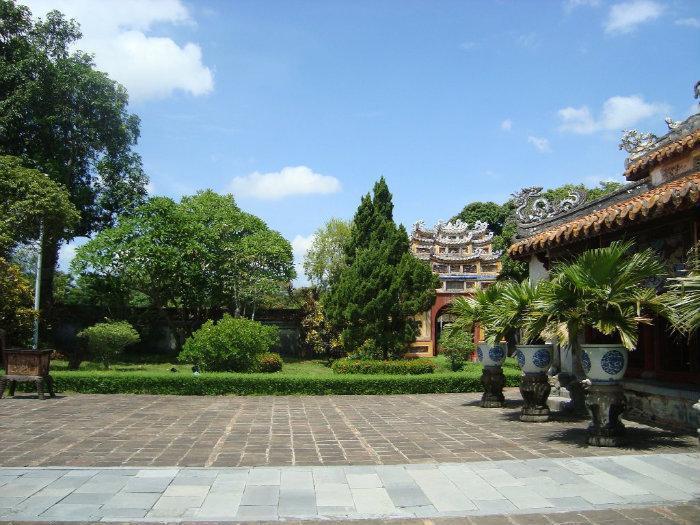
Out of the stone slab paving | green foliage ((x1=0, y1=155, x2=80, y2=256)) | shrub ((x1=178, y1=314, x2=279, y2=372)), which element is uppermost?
green foliage ((x1=0, y1=155, x2=80, y2=256))

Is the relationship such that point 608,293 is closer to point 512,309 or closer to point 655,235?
point 655,235

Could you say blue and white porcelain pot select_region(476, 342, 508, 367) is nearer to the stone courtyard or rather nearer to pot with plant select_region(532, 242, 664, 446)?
the stone courtyard

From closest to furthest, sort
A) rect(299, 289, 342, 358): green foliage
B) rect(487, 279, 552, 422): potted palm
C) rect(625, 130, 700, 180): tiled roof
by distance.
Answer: rect(625, 130, 700, 180): tiled roof → rect(487, 279, 552, 422): potted palm → rect(299, 289, 342, 358): green foliage

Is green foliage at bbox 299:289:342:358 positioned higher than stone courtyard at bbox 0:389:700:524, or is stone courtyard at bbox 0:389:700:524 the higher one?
green foliage at bbox 299:289:342:358

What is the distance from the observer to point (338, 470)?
6.28 m

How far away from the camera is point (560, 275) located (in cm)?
782

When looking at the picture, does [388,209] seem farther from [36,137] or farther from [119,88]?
[36,137]

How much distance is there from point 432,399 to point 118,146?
21.6 m

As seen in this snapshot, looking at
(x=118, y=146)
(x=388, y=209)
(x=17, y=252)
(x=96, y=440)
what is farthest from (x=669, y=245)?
(x=118, y=146)

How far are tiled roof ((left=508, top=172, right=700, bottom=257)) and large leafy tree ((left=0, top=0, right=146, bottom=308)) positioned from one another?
69.3 feet

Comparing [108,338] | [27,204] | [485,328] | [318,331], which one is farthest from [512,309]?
[318,331]

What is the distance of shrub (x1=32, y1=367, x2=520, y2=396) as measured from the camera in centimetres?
1399

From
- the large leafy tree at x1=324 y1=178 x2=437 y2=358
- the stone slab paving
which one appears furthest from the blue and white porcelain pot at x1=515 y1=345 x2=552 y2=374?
the large leafy tree at x1=324 y1=178 x2=437 y2=358

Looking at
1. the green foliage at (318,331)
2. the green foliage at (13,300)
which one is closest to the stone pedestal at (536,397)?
the green foliage at (13,300)
